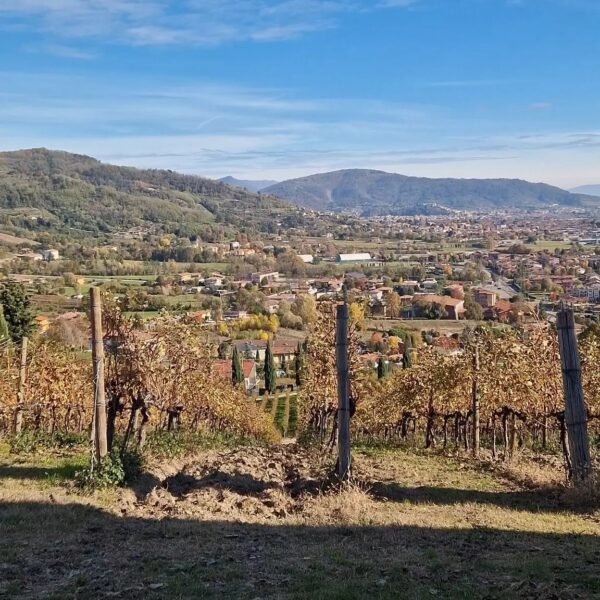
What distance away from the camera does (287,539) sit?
7.30 m

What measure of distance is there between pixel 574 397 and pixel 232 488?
207 inches

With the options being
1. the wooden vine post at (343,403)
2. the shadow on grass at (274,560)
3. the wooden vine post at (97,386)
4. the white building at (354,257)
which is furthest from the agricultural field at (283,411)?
the white building at (354,257)

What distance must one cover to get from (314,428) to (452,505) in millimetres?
12016

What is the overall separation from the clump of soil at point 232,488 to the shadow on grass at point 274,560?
24.0 inches

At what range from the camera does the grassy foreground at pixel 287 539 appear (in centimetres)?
570

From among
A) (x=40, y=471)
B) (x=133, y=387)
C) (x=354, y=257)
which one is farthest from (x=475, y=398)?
(x=354, y=257)

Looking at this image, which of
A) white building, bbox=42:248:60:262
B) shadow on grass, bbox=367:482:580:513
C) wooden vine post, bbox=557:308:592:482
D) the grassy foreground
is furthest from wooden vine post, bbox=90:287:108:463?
white building, bbox=42:248:60:262

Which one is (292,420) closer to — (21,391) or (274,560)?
(21,391)

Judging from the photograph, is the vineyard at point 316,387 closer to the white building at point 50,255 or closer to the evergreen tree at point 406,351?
the evergreen tree at point 406,351

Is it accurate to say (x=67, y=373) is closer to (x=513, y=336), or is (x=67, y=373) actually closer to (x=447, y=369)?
(x=447, y=369)

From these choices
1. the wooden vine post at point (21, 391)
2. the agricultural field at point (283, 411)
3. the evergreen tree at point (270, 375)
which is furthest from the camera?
the evergreen tree at point (270, 375)

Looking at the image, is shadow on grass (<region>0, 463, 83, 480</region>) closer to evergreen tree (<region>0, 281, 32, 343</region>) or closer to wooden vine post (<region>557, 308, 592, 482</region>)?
wooden vine post (<region>557, 308, 592, 482</region>)

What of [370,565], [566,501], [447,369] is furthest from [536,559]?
[447,369]

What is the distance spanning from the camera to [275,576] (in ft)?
19.5
